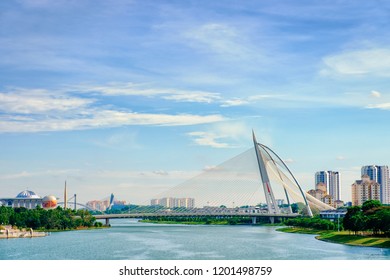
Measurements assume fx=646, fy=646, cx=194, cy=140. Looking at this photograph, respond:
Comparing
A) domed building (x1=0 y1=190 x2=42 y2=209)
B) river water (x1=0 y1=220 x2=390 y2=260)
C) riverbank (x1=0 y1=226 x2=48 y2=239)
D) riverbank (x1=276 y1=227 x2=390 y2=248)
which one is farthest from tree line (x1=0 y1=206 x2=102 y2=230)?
domed building (x1=0 y1=190 x2=42 y2=209)

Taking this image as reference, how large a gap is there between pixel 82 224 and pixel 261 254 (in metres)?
31.1

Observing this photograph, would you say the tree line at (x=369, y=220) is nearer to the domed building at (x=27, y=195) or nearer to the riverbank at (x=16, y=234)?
the riverbank at (x=16, y=234)

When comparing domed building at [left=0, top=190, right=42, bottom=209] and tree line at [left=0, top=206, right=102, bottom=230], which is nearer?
tree line at [left=0, top=206, right=102, bottom=230]

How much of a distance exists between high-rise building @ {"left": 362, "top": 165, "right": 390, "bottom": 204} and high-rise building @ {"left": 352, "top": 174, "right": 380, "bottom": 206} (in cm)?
414

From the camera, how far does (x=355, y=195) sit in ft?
342

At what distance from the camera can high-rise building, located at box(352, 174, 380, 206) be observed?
335 ft

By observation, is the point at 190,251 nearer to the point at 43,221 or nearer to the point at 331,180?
the point at 43,221

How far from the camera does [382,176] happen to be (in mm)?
114438

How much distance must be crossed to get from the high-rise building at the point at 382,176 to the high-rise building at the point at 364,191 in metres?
4.14

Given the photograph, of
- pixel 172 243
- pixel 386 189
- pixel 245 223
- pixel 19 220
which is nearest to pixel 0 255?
pixel 172 243

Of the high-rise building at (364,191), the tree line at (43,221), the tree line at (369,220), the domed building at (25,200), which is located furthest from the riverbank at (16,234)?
the high-rise building at (364,191)

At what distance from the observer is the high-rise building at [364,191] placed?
102 m

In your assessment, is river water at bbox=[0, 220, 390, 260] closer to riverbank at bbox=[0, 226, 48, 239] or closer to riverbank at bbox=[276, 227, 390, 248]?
riverbank at bbox=[276, 227, 390, 248]

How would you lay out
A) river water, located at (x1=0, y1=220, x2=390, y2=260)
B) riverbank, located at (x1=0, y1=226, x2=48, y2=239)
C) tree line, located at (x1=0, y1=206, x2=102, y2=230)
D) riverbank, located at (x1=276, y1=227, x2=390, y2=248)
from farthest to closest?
1. tree line, located at (x1=0, y1=206, x2=102, y2=230)
2. riverbank, located at (x1=0, y1=226, x2=48, y2=239)
3. riverbank, located at (x1=276, y1=227, x2=390, y2=248)
4. river water, located at (x1=0, y1=220, x2=390, y2=260)
